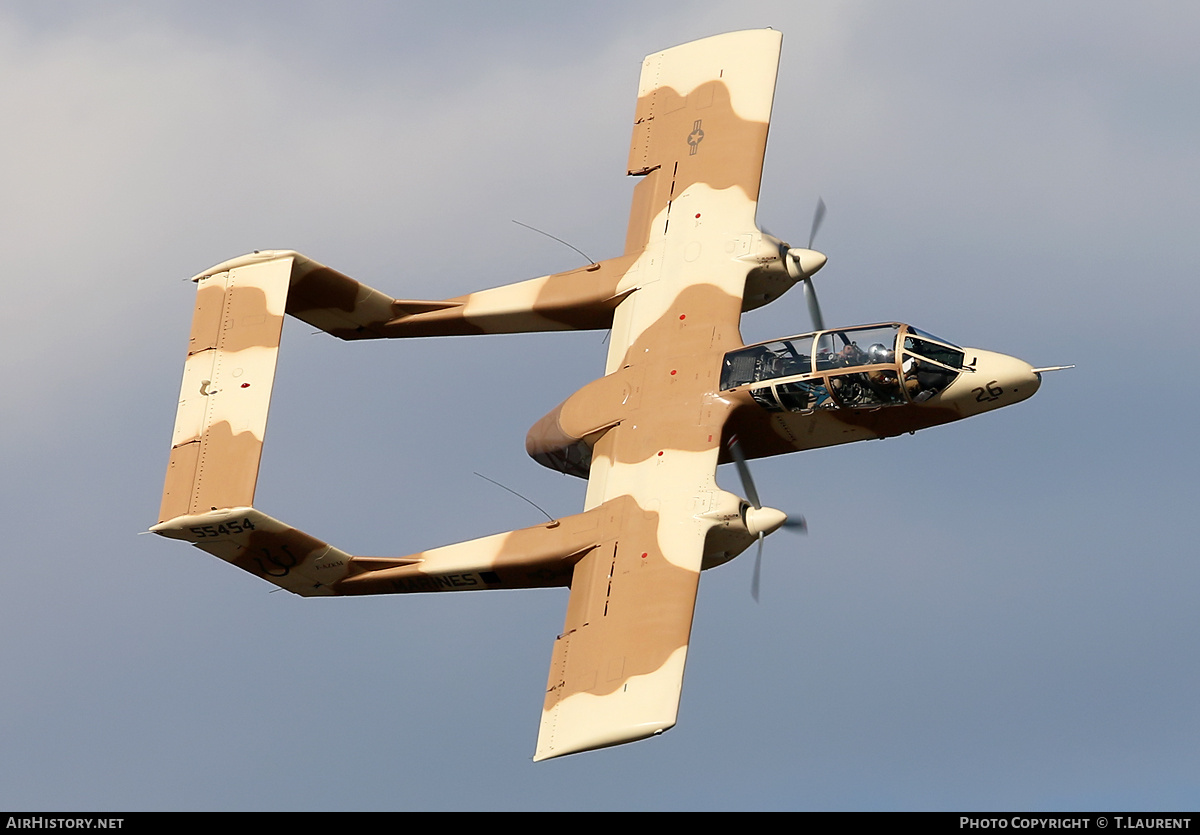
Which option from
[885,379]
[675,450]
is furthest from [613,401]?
[885,379]

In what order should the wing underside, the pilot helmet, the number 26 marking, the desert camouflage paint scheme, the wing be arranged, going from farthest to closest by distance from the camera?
the number 26 marking
the pilot helmet
the desert camouflage paint scheme
the wing
the wing underside

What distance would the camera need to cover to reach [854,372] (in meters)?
47.1

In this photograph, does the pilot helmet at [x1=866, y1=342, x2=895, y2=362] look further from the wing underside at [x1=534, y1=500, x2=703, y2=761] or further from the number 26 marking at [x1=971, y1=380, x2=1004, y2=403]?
the wing underside at [x1=534, y1=500, x2=703, y2=761]

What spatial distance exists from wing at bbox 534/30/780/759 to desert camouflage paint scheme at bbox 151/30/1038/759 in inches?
1.7

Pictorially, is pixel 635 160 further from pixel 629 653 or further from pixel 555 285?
pixel 629 653

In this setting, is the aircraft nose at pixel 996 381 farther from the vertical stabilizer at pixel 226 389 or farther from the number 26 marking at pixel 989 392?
the vertical stabilizer at pixel 226 389

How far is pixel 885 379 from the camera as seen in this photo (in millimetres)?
47062

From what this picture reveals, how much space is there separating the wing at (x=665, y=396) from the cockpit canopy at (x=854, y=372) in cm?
118

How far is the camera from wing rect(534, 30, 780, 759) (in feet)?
147

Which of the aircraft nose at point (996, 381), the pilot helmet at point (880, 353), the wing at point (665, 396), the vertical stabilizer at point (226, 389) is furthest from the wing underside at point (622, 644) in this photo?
the vertical stabilizer at point (226, 389)

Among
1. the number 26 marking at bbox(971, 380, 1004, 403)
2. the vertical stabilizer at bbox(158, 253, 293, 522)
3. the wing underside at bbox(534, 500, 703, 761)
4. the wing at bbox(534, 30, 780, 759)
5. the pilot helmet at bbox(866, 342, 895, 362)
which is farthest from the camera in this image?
the number 26 marking at bbox(971, 380, 1004, 403)

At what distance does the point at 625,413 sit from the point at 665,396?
90 centimetres

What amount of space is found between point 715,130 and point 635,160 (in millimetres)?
1979

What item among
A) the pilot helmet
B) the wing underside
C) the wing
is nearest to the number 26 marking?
the pilot helmet
